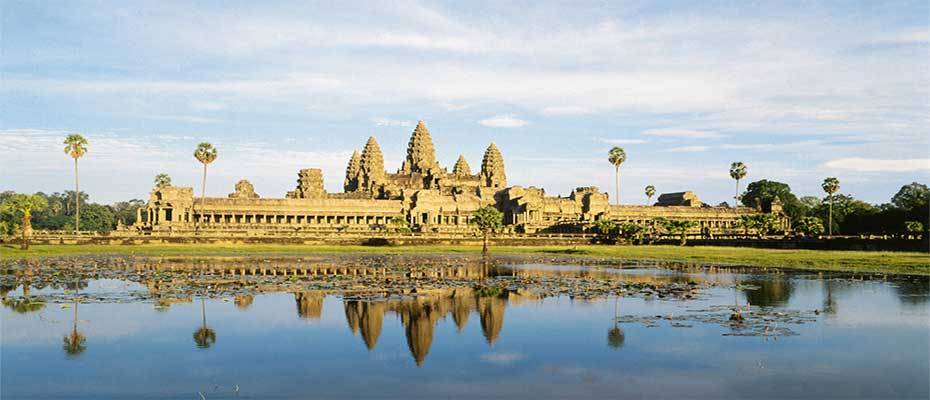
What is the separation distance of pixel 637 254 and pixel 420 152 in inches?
3810

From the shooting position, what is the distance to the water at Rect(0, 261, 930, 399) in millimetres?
13148

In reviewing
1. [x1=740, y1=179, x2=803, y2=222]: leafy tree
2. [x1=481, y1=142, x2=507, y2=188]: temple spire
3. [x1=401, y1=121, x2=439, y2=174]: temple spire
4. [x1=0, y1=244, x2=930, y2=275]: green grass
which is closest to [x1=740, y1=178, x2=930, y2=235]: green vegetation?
[x1=740, y1=179, x2=803, y2=222]: leafy tree

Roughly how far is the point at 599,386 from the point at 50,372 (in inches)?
Result: 360

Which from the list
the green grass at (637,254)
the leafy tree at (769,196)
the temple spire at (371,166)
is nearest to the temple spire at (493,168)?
the temple spire at (371,166)

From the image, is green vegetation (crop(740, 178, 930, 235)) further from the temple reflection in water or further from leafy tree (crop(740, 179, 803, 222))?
the temple reflection in water

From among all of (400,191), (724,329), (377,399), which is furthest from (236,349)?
(400,191)

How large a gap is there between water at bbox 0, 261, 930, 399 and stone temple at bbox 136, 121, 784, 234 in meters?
76.5

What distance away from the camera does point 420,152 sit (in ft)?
505

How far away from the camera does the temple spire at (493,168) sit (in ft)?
505

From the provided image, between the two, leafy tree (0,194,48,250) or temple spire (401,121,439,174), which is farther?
temple spire (401,121,439,174)

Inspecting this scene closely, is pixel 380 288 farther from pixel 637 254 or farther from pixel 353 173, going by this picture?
pixel 353 173

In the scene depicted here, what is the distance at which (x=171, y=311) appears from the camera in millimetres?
21297

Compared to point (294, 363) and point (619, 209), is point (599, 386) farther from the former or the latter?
point (619, 209)

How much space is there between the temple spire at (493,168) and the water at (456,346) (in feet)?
418
